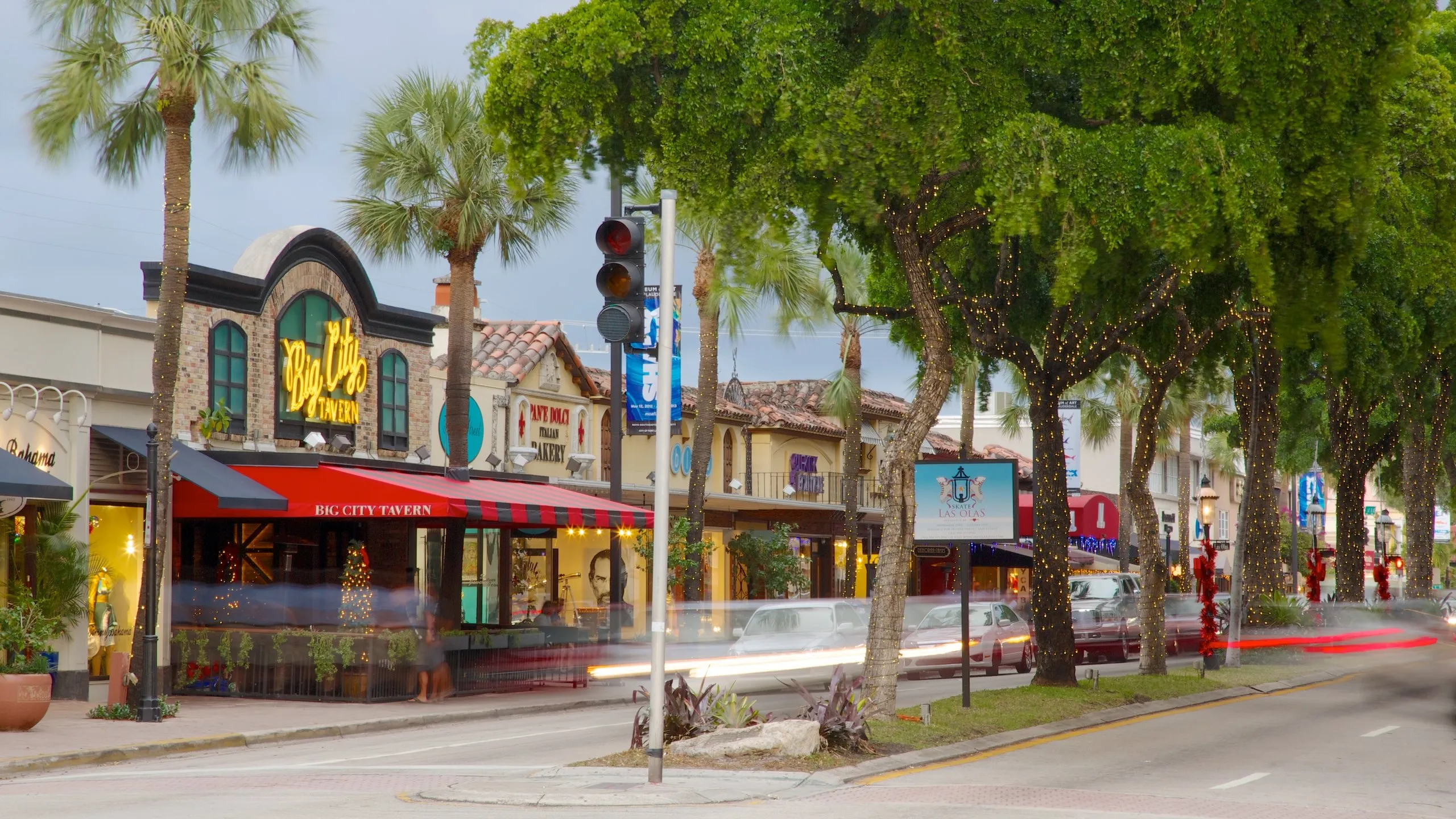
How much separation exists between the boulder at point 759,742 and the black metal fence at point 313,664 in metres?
8.81

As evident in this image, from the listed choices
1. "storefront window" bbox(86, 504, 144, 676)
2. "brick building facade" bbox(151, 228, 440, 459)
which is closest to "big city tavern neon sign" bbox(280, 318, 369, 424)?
"brick building facade" bbox(151, 228, 440, 459)

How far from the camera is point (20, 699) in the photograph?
56.9 feet

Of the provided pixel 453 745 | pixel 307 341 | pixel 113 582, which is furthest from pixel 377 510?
pixel 453 745

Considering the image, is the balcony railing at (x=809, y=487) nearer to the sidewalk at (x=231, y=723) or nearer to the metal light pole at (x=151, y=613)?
the sidewalk at (x=231, y=723)

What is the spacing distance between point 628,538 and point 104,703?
17207 millimetres

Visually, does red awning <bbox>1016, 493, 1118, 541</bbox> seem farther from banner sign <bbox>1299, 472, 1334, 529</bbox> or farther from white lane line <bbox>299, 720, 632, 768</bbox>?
banner sign <bbox>1299, 472, 1334, 529</bbox>

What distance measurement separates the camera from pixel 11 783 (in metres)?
14.0

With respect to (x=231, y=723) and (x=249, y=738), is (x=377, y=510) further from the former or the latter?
(x=249, y=738)

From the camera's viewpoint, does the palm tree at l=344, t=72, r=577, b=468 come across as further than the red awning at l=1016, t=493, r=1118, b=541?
No

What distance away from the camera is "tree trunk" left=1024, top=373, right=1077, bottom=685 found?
21.4 m

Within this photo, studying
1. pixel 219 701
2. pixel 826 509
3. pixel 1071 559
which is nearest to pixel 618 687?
pixel 219 701

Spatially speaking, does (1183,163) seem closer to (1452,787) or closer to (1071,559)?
(1452,787)

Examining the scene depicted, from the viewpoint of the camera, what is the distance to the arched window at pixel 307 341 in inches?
1027

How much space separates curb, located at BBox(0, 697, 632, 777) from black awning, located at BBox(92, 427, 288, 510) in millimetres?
3916
